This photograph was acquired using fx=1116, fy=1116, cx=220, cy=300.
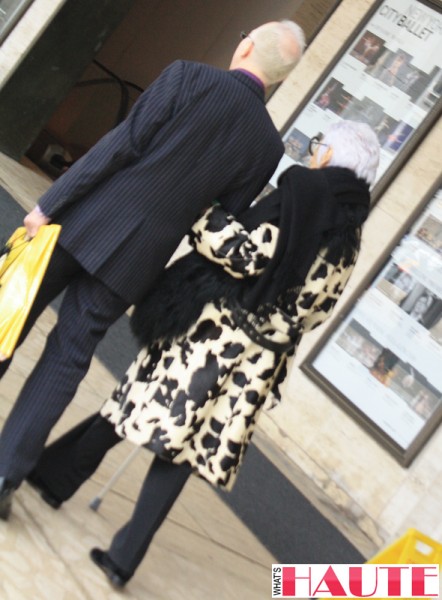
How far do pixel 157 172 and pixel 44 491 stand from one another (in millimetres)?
1321

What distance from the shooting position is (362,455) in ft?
22.3

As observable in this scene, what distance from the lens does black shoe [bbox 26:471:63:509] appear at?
416 cm

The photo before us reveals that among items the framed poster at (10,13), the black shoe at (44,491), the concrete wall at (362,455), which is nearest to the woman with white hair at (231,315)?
the black shoe at (44,491)

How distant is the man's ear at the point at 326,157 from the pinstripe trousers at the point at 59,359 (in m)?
0.82

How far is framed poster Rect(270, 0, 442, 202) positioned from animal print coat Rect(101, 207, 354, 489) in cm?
369

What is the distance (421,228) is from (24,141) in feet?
14.1

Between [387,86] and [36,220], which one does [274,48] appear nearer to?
[36,220]

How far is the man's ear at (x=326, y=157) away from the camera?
375 centimetres

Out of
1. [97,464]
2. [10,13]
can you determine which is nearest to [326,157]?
[97,464]

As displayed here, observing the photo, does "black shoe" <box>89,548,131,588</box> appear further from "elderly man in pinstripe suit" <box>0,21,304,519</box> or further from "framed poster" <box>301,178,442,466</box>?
"framed poster" <box>301,178,442,466</box>

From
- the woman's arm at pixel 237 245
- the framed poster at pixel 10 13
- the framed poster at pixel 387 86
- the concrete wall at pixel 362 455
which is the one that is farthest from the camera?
the framed poster at pixel 10 13

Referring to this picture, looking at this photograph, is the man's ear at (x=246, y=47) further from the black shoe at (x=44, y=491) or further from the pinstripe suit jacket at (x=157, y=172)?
the black shoe at (x=44, y=491)

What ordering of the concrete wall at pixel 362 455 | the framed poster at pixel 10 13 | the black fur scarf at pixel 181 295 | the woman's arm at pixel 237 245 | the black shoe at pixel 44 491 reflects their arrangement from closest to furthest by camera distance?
the woman's arm at pixel 237 245 < the black fur scarf at pixel 181 295 < the black shoe at pixel 44 491 < the concrete wall at pixel 362 455 < the framed poster at pixel 10 13

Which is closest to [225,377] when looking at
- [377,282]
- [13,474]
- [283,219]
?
[283,219]
